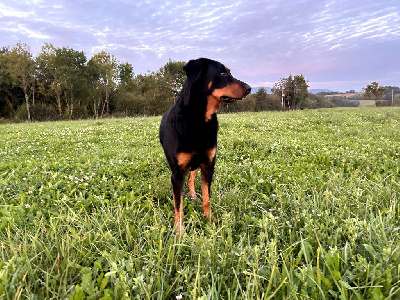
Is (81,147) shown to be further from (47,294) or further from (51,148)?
(47,294)

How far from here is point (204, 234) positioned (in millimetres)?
3102

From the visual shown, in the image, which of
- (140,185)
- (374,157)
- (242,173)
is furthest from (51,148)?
(374,157)

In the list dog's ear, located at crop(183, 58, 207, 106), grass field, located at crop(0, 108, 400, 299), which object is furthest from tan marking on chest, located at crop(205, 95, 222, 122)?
grass field, located at crop(0, 108, 400, 299)

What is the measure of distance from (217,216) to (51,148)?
6.86 m

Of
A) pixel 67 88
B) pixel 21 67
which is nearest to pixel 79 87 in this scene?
pixel 67 88

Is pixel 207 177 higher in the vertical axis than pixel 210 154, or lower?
lower

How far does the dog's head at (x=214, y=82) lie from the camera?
323cm

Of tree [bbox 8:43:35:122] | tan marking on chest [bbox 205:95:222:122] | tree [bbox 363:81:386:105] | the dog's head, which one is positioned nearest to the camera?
the dog's head

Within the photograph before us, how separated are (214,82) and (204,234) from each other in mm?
2127

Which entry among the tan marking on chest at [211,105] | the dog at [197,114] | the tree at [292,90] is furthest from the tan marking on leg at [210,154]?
the tree at [292,90]

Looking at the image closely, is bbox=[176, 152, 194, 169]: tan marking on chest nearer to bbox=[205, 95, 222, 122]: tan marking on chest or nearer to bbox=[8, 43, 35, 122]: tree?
bbox=[205, 95, 222, 122]: tan marking on chest

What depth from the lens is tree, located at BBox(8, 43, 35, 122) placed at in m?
38.3

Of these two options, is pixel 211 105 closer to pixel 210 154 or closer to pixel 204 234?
pixel 210 154

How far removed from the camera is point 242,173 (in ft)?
17.2
